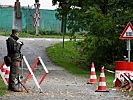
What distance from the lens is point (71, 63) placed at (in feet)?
113

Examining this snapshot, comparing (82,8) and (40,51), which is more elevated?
(82,8)

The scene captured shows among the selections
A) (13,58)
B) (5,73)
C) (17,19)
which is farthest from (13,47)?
(17,19)

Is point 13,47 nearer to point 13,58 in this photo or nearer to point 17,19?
point 13,58

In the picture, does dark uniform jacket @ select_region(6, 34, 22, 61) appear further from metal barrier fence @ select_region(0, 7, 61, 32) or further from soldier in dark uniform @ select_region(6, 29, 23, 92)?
metal barrier fence @ select_region(0, 7, 61, 32)

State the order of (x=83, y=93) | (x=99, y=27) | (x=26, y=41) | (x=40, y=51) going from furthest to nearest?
(x=26, y=41), (x=40, y=51), (x=99, y=27), (x=83, y=93)

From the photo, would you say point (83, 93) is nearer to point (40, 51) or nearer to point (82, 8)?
point (82, 8)

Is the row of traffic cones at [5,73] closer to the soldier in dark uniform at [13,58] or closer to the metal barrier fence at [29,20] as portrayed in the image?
the soldier in dark uniform at [13,58]

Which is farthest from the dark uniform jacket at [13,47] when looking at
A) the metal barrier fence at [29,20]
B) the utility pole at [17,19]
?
the metal barrier fence at [29,20]

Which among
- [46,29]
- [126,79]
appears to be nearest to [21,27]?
[46,29]

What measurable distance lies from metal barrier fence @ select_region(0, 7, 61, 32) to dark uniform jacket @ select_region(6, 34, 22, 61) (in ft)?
134

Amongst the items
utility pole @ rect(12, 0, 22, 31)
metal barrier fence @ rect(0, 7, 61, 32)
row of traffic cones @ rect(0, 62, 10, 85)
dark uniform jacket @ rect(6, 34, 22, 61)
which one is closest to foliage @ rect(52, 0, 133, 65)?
row of traffic cones @ rect(0, 62, 10, 85)

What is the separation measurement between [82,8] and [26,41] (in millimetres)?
15370

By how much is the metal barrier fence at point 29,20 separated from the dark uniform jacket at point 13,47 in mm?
40983

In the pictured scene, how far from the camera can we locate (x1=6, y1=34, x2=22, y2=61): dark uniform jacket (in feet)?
56.0
